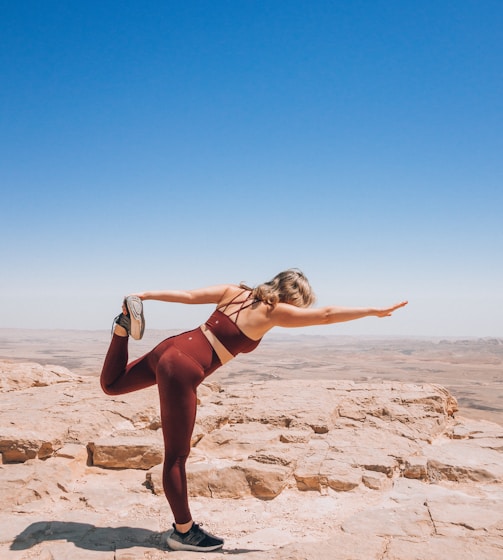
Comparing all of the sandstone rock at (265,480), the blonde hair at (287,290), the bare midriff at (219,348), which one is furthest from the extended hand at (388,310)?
the sandstone rock at (265,480)

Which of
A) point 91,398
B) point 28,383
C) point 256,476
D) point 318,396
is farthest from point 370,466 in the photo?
point 28,383

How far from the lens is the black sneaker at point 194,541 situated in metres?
3.22

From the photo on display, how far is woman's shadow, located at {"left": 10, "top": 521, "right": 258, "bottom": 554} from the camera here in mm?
3371

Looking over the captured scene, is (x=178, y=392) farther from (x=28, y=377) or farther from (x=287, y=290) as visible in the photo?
(x=28, y=377)

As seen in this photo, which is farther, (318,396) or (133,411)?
(318,396)

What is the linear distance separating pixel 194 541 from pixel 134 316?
1630 millimetres

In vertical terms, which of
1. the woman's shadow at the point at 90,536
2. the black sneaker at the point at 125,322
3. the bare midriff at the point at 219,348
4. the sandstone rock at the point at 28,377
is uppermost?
the black sneaker at the point at 125,322

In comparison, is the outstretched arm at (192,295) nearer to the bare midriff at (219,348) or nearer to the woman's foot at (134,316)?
the woman's foot at (134,316)

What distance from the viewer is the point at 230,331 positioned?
10.9 feet

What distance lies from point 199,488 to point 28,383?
17.5 ft

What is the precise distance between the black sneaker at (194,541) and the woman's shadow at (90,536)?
3.3 inches

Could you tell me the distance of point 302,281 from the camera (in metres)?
3.50

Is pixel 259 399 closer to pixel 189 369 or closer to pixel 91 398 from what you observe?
pixel 91 398

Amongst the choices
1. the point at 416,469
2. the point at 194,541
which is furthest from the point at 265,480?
the point at 416,469
